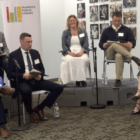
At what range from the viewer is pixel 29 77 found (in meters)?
3.53

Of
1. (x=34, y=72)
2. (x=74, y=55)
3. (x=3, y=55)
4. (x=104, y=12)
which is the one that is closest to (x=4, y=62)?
(x=3, y=55)

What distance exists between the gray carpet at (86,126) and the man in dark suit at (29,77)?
22 centimetres

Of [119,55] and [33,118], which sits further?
[119,55]

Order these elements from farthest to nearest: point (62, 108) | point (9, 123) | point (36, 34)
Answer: point (36, 34) → point (62, 108) → point (9, 123)

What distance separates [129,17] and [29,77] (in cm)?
341

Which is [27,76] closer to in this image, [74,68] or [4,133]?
[4,133]

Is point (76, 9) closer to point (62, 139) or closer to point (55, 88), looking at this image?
point (55, 88)

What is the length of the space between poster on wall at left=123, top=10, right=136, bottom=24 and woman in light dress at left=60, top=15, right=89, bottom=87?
1669 millimetres

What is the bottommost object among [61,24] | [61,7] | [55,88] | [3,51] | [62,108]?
[62,108]

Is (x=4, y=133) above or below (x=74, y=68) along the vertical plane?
below

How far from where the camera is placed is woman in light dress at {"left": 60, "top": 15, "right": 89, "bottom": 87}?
460 cm

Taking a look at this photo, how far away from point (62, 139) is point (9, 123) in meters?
1.07

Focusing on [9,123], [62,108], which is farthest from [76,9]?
[9,123]

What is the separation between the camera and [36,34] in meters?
5.25
